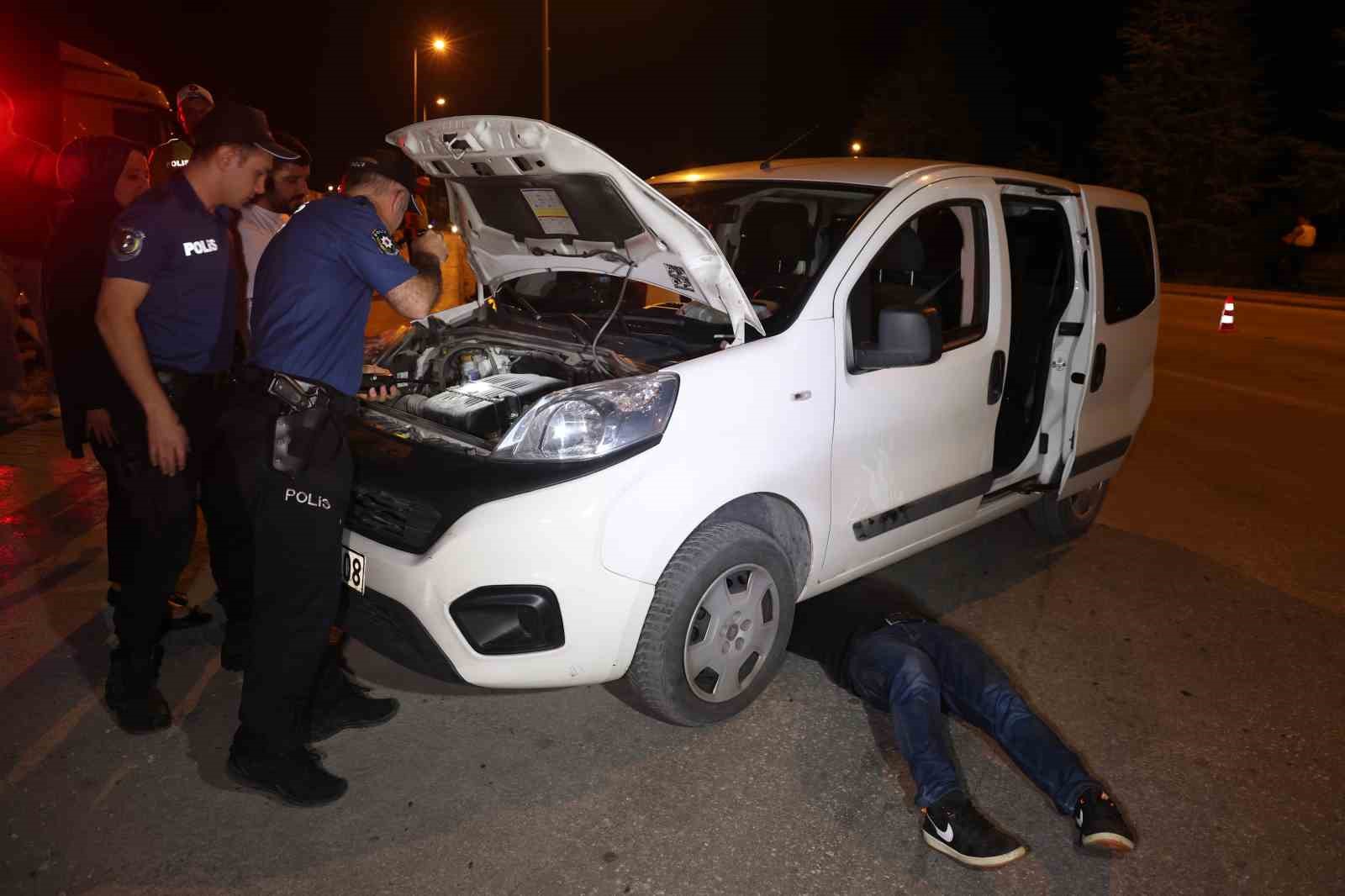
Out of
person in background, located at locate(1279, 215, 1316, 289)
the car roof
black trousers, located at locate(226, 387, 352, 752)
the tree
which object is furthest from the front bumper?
the tree

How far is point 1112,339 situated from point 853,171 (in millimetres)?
1617

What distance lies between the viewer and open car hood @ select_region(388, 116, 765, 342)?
9.23 feet

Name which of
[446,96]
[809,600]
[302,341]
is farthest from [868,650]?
[446,96]

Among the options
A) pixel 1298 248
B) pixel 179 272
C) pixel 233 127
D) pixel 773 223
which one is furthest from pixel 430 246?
pixel 1298 248

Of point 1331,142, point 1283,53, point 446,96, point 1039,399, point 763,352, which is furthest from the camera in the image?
point 446,96

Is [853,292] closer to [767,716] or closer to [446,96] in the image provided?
[767,716]

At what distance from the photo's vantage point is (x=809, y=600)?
3871 mm

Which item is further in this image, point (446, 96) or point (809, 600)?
point (446, 96)

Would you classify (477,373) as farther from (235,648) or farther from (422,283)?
(235,648)

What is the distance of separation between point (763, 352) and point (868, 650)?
3.20ft

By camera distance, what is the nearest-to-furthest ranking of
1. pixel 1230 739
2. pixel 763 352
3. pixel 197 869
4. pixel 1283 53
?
pixel 197 869 < pixel 763 352 < pixel 1230 739 < pixel 1283 53

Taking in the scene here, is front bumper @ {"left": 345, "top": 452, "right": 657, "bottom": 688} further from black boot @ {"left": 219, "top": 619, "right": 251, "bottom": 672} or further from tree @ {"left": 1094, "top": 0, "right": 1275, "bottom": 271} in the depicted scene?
tree @ {"left": 1094, "top": 0, "right": 1275, "bottom": 271}

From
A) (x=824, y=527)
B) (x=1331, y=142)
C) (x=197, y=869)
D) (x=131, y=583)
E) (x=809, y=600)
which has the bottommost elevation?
(x=197, y=869)

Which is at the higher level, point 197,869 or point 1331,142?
point 1331,142
